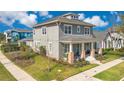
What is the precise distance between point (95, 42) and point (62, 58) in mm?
3613

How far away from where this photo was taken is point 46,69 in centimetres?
1023

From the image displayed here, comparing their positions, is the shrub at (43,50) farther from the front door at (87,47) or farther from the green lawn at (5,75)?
the front door at (87,47)

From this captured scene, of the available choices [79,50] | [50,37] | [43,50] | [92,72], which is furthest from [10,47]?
[92,72]

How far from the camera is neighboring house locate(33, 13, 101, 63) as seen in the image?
1095 cm

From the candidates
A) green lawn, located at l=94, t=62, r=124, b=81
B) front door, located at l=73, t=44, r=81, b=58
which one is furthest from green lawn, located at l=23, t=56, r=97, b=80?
green lawn, located at l=94, t=62, r=124, b=81

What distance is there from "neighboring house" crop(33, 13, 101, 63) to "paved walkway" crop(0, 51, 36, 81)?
1.76 metres

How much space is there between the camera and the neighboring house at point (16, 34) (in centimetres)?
1065

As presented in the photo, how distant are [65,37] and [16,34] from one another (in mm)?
3355

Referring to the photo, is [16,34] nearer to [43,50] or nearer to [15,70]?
[43,50]

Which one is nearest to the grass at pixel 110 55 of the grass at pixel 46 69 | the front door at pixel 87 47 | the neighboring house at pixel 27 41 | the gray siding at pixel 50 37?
the front door at pixel 87 47

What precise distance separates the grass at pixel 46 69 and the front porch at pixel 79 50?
62 centimetres
